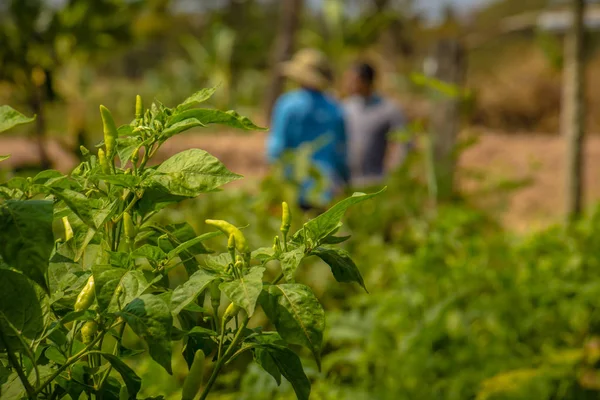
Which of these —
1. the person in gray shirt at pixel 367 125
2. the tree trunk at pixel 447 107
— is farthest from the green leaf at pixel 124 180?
the person in gray shirt at pixel 367 125

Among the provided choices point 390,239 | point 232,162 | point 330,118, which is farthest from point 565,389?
point 232,162

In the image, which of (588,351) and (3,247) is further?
(588,351)

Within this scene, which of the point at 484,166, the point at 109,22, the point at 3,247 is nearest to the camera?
the point at 3,247

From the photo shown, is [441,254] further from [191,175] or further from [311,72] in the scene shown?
[191,175]

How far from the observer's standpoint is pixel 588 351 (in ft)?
9.26

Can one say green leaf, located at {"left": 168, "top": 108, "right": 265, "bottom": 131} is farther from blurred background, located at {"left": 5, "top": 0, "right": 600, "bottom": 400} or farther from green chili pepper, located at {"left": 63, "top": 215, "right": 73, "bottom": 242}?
green chili pepper, located at {"left": 63, "top": 215, "right": 73, "bottom": 242}

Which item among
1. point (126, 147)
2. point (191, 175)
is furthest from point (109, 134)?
point (191, 175)

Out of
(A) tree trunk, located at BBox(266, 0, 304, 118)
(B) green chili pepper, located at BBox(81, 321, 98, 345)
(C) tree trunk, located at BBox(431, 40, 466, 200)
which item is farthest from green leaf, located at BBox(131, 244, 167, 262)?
(A) tree trunk, located at BBox(266, 0, 304, 118)

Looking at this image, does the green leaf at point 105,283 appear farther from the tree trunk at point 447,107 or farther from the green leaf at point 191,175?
the tree trunk at point 447,107

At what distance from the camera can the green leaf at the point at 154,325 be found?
36.4 inches

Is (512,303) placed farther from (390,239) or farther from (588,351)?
(390,239)

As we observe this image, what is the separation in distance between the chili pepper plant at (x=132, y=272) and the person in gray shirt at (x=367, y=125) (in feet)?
13.0

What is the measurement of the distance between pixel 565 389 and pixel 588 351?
0.72 feet

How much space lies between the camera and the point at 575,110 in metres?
4.33
